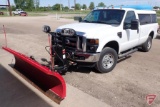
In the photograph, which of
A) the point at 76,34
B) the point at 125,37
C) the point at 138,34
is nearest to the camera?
the point at 76,34

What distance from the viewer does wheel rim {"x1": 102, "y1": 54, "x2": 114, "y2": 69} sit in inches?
208

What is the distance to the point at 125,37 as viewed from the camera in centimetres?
588

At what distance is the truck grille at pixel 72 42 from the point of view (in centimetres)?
486

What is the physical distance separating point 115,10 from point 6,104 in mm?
4332

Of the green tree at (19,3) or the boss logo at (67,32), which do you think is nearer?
the boss logo at (67,32)

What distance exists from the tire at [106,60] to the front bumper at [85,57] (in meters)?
0.27

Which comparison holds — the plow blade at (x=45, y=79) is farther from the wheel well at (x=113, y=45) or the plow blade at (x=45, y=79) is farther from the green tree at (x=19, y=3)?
the green tree at (x=19, y=3)

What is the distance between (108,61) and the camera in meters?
5.41

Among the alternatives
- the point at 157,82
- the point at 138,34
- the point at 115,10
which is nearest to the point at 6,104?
the point at 157,82

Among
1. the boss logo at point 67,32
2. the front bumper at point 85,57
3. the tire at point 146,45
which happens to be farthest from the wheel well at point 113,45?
the tire at point 146,45

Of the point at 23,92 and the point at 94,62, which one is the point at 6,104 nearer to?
the point at 23,92

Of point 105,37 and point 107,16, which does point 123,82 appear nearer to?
point 105,37

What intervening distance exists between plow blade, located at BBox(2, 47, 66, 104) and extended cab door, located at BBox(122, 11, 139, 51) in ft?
9.51

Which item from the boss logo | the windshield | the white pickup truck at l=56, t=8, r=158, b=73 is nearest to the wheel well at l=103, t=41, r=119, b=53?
the white pickup truck at l=56, t=8, r=158, b=73
